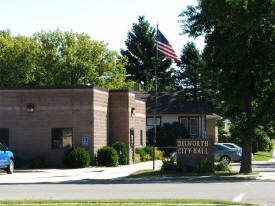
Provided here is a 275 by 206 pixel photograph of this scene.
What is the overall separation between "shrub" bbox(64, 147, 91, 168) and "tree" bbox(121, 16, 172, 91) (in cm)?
5574

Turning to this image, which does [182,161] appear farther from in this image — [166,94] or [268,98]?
[166,94]

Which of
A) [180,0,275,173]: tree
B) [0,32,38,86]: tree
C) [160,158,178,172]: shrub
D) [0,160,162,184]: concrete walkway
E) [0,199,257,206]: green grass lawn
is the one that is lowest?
[0,160,162,184]: concrete walkway

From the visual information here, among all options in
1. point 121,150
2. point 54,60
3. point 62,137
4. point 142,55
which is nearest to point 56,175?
point 62,137

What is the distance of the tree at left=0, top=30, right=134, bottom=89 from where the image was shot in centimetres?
6700

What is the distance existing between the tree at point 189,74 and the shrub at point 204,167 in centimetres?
6189

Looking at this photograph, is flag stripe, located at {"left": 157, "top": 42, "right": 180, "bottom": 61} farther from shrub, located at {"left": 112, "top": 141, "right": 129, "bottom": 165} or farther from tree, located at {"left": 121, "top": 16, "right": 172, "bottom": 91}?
tree, located at {"left": 121, "top": 16, "right": 172, "bottom": 91}

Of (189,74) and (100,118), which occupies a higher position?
(189,74)

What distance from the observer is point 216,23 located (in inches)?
1105

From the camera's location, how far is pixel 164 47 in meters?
32.9

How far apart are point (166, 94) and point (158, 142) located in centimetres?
933

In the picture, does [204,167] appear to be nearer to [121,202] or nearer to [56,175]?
[56,175]

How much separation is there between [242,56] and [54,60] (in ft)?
143

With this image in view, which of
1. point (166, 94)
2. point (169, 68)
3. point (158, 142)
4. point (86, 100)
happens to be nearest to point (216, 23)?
point (86, 100)

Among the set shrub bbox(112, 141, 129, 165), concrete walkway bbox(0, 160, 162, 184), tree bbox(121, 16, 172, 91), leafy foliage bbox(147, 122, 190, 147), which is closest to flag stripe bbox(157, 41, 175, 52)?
concrete walkway bbox(0, 160, 162, 184)
